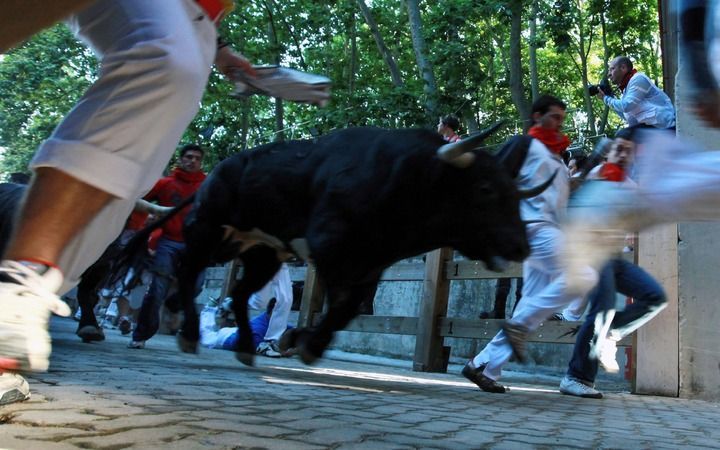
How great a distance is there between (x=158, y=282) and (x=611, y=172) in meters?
5.27

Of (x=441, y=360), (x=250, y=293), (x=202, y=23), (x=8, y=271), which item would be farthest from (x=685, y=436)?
(x=441, y=360)

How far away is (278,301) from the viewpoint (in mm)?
9336

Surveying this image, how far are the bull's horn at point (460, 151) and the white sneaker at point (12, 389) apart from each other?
3.46m

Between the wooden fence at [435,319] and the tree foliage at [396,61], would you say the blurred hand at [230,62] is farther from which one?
the tree foliage at [396,61]

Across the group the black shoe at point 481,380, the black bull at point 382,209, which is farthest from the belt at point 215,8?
the black shoe at point 481,380

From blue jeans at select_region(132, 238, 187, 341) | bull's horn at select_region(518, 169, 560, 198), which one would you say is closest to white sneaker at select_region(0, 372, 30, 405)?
bull's horn at select_region(518, 169, 560, 198)

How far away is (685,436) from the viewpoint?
13.3ft

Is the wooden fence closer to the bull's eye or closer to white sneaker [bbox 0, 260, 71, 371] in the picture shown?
the bull's eye

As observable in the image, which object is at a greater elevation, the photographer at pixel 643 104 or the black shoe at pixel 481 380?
the photographer at pixel 643 104

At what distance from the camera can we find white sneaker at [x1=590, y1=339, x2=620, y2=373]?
22.0 ft

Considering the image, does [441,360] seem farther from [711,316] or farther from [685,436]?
[685,436]

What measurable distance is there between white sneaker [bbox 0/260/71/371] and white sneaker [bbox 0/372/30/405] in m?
1.21

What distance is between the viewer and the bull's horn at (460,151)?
5.52 metres

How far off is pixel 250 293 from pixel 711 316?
431cm
